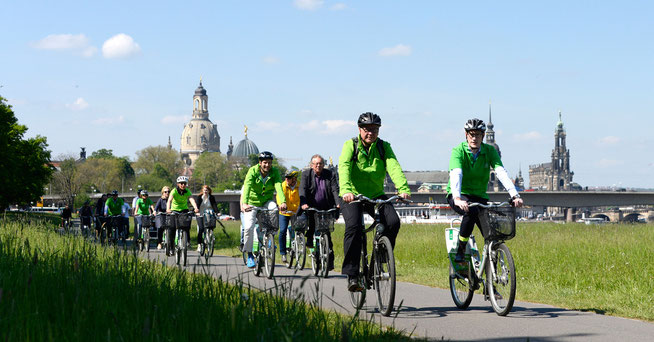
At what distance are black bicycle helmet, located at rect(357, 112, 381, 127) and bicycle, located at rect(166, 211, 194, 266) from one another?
245 inches

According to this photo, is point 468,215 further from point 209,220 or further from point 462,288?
point 209,220

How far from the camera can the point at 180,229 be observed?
44.7 ft

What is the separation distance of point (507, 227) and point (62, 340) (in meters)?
4.38

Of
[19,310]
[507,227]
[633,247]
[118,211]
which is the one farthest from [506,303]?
[118,211]

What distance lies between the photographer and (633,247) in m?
15.1

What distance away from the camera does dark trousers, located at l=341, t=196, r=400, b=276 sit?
285 inches

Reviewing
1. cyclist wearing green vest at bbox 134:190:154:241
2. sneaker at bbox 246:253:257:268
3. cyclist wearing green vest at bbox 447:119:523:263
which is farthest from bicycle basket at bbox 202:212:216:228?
cyclist wearing green vest at bbox 447:119:523:263

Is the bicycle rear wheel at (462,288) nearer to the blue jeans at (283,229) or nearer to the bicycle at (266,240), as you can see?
the bicycle at (266,240)

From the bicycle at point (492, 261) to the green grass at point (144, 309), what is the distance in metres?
1.93

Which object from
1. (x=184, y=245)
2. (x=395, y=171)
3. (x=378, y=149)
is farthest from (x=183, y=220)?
(x=395, y=171)

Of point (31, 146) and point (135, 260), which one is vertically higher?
point (31, 146)

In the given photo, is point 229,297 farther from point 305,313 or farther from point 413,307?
point 413,307

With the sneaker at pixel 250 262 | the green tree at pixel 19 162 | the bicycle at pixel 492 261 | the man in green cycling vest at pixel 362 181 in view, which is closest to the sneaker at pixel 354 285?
the man in green cycling vest at pixel 362 181

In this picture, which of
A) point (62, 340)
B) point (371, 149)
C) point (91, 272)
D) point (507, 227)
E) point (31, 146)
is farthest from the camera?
point (31, 146)
